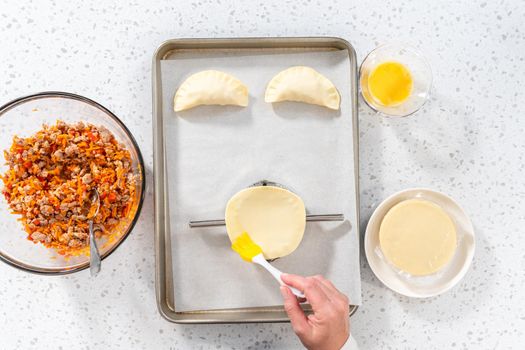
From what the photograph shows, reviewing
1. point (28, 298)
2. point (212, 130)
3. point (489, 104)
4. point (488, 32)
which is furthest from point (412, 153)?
point (28, 298)

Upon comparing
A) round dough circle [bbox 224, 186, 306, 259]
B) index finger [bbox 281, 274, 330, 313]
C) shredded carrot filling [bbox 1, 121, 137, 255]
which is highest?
shredded carrot filling [bbox 1, 121, 137, 255]

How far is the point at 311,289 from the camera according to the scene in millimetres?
811

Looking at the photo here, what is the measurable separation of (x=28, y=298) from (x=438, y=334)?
2.71ft

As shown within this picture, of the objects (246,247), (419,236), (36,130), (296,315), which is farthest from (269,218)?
(36,130)

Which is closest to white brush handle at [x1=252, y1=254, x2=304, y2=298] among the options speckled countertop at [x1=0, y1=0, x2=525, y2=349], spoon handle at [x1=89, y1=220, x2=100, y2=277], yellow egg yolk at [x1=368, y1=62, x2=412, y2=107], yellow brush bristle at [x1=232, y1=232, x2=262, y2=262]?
yellow brush bristle at [x1=232, y1=232, x2=262, y2=262]

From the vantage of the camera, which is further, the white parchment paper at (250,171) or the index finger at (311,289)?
the white parchment paper at (250,171)

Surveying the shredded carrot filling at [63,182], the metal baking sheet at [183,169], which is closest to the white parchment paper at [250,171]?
the metal baking sheet at [183,169]

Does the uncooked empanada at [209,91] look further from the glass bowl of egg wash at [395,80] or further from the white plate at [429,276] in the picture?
the white plate at [429,276]

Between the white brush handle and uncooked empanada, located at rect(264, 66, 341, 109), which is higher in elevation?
uncooked empanada, located at rect(264, 66, 341, 109)

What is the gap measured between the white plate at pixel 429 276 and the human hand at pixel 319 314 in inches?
5.9

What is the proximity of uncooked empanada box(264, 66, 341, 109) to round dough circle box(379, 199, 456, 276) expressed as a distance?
0.80 feet

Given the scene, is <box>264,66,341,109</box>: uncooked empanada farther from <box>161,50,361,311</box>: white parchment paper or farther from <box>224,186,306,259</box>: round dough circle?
<box>224,186,306,259</box>: round dough circle

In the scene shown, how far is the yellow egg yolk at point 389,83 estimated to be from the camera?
3.11 feet

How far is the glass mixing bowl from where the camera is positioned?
2.81 ft
